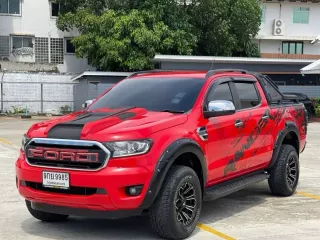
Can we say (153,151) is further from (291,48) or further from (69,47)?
(291,48)

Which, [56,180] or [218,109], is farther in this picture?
[218,109]

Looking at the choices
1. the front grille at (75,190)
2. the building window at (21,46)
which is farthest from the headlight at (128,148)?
the building window at (21,46)

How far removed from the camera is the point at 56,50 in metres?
35.3

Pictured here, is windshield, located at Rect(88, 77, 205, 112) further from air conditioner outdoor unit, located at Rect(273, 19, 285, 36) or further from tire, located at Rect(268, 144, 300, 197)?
air conditioner outdoor unit, located at Rect(273, 19, 285, 36)

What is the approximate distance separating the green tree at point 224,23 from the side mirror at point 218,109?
26.0m

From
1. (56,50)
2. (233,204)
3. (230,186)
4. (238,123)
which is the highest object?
(56,50)

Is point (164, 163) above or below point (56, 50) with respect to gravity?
below

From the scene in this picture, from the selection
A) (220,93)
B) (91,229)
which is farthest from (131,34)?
(91,229)

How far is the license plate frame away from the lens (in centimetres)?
514

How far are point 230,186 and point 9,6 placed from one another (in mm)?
31272

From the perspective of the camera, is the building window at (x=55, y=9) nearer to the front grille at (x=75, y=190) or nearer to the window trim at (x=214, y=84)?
the window trim at (x=214, y=84)

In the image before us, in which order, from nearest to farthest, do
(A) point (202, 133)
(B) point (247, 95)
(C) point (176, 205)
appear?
(C) point (176, 205) < (A) point (202, 133) < (B) point (247, 95)

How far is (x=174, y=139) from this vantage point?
545cm

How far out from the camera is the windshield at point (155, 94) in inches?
242
